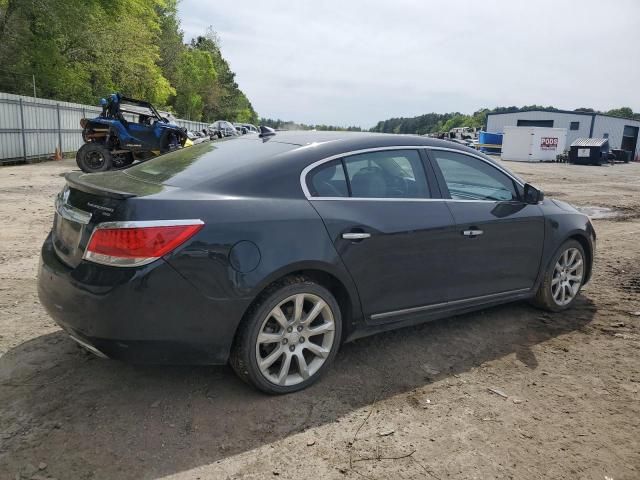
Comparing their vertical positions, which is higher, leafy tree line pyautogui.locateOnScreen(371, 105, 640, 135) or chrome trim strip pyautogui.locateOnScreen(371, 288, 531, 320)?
leafy tree line pyautogui.locateOnScreen(371, 105, 640, 135)

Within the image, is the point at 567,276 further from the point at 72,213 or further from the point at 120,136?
the point at 120,136

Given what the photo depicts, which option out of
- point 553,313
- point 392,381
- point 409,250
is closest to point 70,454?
point 392,381

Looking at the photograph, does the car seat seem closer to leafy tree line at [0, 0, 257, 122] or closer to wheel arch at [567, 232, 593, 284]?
wheel arch at [567, 232, 593, 284]

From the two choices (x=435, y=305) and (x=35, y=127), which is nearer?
(x=435, y=305)

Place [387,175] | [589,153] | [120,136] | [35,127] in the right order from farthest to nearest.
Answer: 1. [589,153]
2. [35,127]
3. [120,136]
4. [387,175]

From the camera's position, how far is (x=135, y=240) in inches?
109

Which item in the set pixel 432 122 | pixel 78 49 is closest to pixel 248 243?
pixel 78 49

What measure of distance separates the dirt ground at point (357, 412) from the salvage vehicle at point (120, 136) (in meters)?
10.6

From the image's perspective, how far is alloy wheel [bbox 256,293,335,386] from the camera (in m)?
3.18

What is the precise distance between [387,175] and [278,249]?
1.15 meters

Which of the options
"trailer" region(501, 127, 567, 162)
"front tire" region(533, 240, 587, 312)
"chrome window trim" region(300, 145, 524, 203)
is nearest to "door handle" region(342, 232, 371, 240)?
"chrome window trim" region(300, 145, 524, 203)

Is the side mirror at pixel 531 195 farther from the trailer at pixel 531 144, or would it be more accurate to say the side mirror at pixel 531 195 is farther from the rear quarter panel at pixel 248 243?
the trailer at pixel 531 144

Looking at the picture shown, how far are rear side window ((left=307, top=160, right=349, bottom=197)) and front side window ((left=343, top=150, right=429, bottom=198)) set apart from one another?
6 cm

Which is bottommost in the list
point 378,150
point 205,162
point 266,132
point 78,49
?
point 205,162
